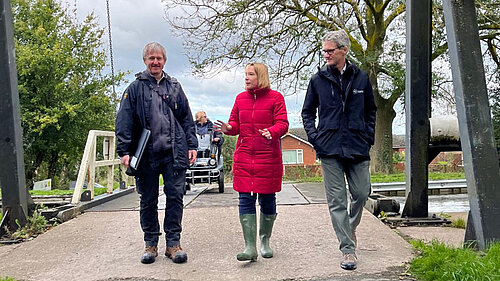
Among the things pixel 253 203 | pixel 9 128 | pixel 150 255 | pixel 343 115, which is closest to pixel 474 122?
pixel 343 115

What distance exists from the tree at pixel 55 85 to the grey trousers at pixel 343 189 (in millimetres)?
23560

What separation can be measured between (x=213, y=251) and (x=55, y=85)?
24.4 meters

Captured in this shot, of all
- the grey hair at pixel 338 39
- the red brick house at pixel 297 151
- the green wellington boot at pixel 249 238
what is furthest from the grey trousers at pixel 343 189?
the red brick house at pixel 297 151

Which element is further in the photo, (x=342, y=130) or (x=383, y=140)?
(x=383, y=140)

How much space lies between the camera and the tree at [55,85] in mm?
25812

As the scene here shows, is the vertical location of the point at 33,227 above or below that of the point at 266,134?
below

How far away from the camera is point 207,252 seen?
4.48 metres

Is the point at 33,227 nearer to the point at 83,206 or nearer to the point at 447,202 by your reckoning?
the point at 83,206

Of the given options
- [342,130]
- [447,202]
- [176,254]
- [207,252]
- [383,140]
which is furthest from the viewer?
[383,140]

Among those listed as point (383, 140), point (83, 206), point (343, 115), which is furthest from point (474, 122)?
point (383, 140)

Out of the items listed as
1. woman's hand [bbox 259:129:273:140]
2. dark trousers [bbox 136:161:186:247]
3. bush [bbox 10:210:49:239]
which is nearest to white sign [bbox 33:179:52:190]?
bush [bbox 10:210:49:239]

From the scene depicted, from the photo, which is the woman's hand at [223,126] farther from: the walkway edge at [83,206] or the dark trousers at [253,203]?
the walkway edge at [83,206]

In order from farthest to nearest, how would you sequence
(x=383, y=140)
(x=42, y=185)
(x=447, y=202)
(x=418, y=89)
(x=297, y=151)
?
(x=297, y=151), (x=383, y=140), (x=42, y=185), (x=447, y=202), (x=418, y=89)

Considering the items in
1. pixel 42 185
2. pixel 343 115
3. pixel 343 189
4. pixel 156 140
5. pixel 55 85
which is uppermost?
pixel 55 85
